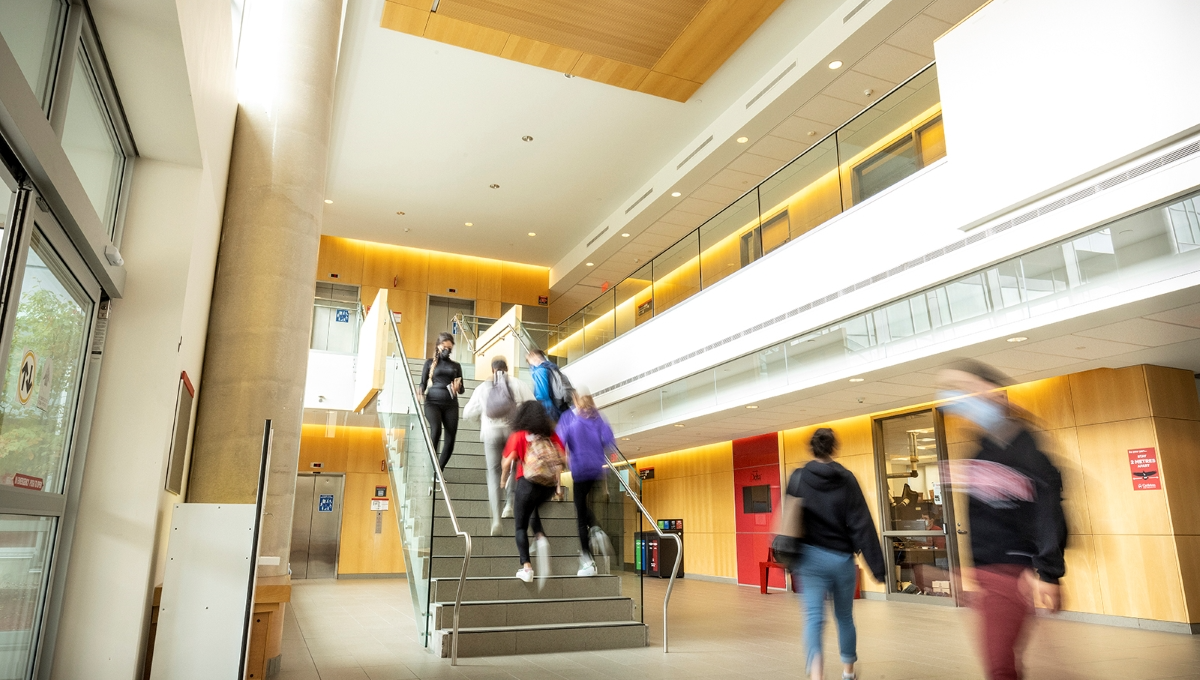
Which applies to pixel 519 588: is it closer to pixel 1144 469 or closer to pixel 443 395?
pixel 443 395

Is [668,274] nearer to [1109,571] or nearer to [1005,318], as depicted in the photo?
[1005,318]

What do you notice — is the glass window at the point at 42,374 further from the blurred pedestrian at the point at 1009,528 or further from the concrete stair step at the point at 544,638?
the blurred pedestrian at the point at 1009,528

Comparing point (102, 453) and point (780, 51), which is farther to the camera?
point (780, 51)

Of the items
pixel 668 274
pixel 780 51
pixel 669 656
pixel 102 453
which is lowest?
pixel 669 656

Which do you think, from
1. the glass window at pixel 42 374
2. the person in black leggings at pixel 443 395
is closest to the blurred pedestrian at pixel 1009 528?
the glass window at pixel 42 374

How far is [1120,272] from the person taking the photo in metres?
5.82

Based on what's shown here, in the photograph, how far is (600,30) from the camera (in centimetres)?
894

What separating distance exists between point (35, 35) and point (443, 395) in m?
5.50

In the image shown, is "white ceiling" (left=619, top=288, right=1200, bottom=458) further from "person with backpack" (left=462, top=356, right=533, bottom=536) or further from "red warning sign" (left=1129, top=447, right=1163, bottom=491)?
"person with backpack" (left=462, top=356, right=533, bottom=536)

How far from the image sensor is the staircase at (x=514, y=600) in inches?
232

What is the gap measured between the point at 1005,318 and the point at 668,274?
239 inches

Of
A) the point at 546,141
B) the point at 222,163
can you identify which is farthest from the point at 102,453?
the point at 546,141

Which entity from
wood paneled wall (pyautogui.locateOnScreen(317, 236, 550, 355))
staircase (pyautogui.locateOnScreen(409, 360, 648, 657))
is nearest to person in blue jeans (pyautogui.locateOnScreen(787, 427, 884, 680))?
staircase (pyautogui.locateOnScreen(409, 360, 648, 657))

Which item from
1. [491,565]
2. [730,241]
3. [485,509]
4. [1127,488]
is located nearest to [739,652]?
[491,565]
